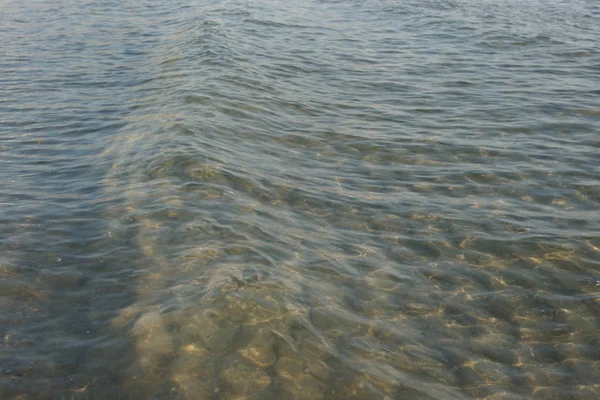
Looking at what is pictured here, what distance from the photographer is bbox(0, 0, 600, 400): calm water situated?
5.18 meters

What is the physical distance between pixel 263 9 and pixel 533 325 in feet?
75.8

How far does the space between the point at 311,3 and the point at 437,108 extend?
17.3m

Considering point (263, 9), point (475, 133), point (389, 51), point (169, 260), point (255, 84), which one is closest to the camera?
point (169, 260)

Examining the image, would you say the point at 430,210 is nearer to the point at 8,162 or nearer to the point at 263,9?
the point at 8,162

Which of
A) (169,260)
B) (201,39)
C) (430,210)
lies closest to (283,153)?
(430,210)

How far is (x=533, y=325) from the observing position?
5809 mm

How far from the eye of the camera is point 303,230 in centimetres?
753

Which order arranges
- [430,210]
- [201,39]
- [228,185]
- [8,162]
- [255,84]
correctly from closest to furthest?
[430,210] < [228,185] < [8,162] < [255,84] < [201,39]

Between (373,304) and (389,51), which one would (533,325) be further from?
(389,51)

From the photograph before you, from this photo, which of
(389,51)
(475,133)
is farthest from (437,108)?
(389,51)

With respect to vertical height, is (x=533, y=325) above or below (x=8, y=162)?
above

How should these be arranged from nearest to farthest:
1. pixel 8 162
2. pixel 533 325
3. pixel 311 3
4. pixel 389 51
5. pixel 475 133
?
pixel 533 325, pixel 8 162, pixel 475 133, pixel 389 51, pixel 311 3

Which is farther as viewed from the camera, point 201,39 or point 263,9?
point 263,9

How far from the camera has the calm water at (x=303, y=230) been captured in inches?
204
